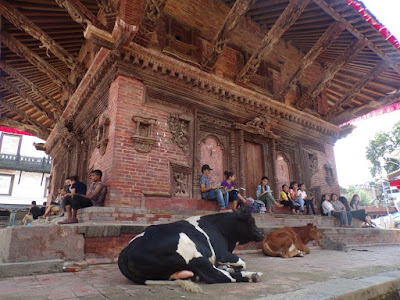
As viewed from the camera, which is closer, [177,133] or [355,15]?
[177,133]

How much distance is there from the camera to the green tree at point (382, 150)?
106ft

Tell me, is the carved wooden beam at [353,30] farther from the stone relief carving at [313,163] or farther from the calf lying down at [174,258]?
the calf lying down at [174,258]

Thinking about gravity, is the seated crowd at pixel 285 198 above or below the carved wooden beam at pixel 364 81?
below

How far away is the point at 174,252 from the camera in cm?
292

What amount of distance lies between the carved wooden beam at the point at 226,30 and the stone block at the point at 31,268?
714 centimetres

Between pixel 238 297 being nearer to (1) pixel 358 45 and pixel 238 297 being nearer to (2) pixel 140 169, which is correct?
(2) pixel 140 169

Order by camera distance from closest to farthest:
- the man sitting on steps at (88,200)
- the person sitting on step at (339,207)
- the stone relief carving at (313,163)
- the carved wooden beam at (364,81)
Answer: the man sitting on steps at (88,200)
the person sitting on step at (339,207)
the carved wooden beam at (364,81)
the stone relief carving at (313,163)

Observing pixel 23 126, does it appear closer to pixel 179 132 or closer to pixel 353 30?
pixel 179 132

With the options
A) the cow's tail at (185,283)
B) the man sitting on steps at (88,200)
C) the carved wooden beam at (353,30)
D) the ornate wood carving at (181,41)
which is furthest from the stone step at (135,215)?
the carved wooden beam at (353,30)

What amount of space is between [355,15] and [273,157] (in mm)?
5485

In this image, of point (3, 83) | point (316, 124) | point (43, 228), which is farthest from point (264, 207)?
point (3, 83)

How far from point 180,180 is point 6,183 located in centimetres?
2618

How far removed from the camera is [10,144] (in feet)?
90.7

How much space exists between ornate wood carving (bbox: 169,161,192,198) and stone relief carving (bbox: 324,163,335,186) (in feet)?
25.0
